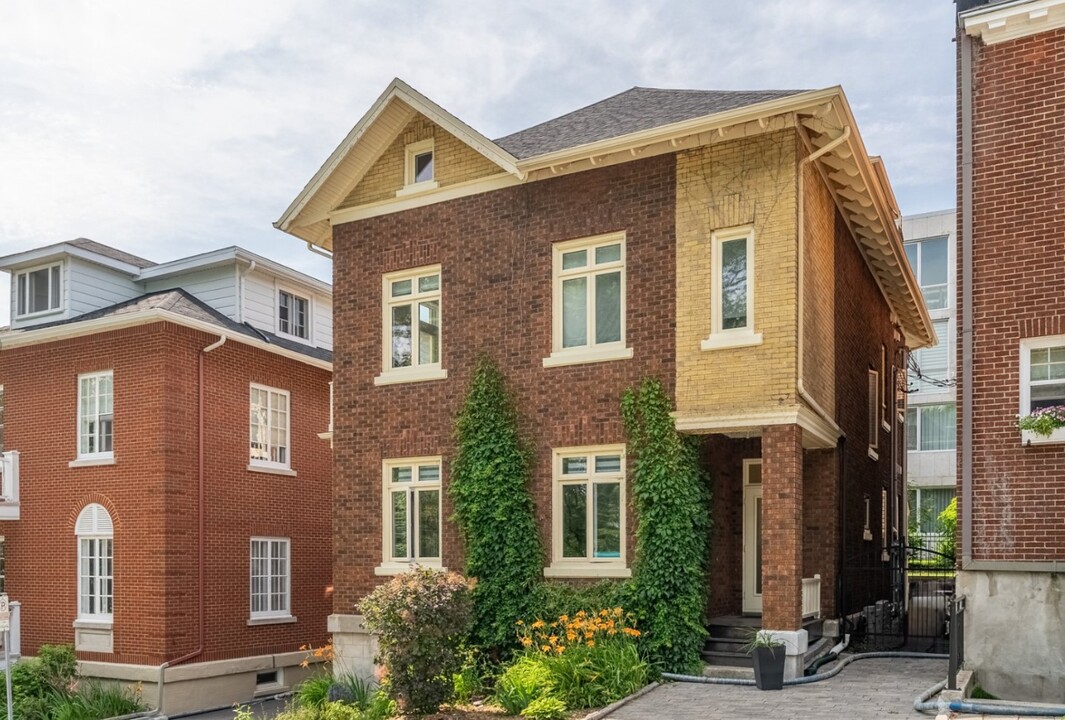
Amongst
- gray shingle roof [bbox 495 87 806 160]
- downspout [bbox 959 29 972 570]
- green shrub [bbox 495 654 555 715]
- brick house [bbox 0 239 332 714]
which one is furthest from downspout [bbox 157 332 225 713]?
downspout [bbox 959 29 972 570]

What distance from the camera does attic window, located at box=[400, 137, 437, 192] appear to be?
57.1 feet

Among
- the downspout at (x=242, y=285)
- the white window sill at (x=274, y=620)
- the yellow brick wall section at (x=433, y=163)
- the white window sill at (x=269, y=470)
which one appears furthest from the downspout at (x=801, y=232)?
the downspout at (x=242, y=285)

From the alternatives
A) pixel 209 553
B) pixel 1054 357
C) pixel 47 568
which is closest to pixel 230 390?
pixel 209 553

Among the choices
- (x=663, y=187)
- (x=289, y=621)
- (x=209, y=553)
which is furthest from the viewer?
(x=289, y=621)

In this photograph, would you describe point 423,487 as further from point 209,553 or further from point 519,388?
point 209,553

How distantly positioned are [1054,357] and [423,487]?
9.47 m

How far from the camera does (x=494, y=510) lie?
15.8m

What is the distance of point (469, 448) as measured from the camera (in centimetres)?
1620

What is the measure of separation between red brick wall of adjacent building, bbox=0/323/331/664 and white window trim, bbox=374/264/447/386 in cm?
489

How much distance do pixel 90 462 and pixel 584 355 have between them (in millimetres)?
10759

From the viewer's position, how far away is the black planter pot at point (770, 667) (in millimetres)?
12922

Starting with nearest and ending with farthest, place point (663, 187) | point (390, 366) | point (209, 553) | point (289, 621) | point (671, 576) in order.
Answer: point (671, 576) → point (663, 187) → point (390, 366) → point (209, 553) → point (289, 621)

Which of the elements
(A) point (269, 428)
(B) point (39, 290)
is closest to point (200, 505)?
(A) point (269, 428)

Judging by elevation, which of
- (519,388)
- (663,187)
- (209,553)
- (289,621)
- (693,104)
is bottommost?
(289,621)
